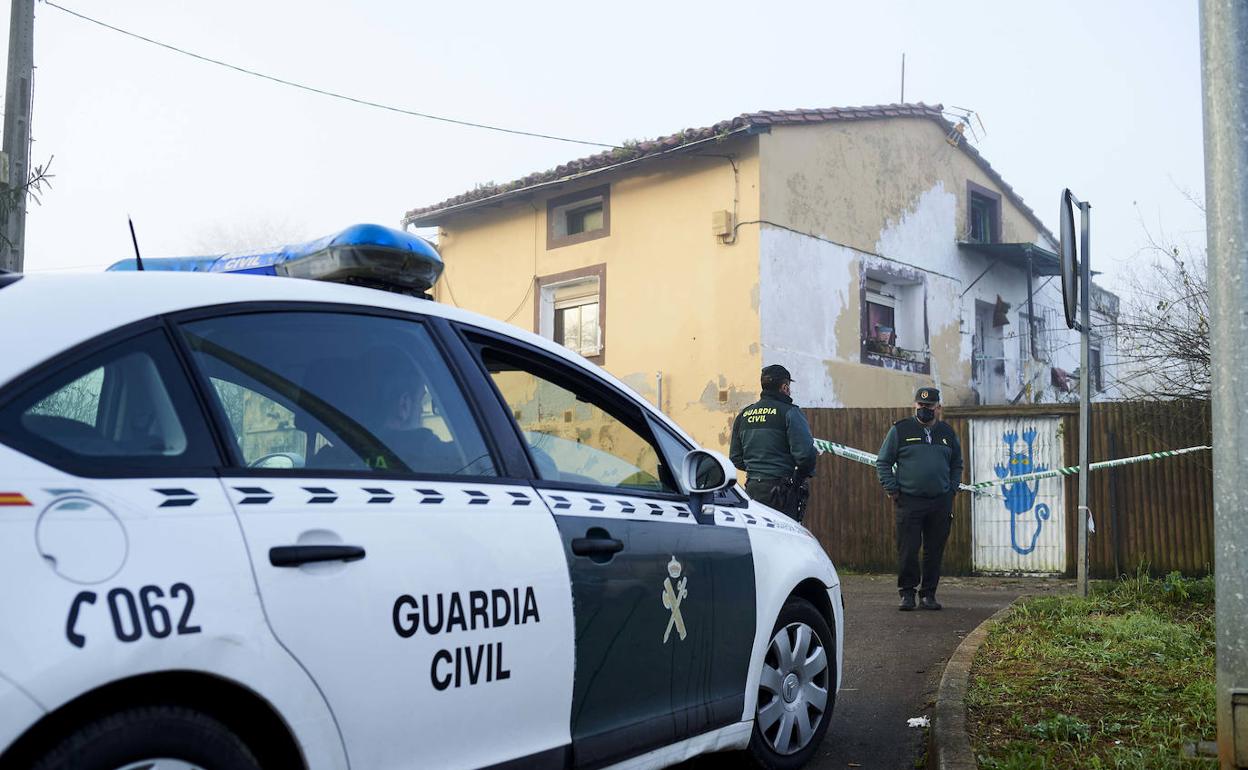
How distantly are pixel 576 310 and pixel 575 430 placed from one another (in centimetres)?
1624

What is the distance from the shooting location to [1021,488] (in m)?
13.3

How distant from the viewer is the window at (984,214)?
22372 mm

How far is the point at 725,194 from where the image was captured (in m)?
17.3

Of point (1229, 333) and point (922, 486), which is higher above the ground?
point (1229, 333)

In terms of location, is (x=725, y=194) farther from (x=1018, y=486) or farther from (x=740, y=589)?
(x=740, y=589)

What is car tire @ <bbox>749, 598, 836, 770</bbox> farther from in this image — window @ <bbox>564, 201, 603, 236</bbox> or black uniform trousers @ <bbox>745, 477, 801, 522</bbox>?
window @ <bbox>564, 201, 603, 236</bbox>

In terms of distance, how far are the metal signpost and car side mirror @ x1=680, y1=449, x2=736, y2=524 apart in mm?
4599

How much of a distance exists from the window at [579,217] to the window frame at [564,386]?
15217 millimetres

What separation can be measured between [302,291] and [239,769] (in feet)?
3.92

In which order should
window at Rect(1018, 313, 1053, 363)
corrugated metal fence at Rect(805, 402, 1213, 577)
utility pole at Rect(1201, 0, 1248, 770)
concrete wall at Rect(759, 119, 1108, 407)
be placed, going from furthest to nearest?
window at Rect(1018, 313, 1053, 363) < concrete wall at Rect(759, 119, 1108, 407) < corrugated metal fence at Rect(805, 402, 1213, 577) < utility pole at Rect(1201, 0, 1248, 770)

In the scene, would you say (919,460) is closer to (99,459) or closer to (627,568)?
(627,568)

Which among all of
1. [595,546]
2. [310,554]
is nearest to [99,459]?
[310,554]

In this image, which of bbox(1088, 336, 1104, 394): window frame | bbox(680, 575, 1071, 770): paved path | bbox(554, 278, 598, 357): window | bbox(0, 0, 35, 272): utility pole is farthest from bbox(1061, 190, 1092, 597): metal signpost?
bbox(1088, 336, 1104, 394): window frame

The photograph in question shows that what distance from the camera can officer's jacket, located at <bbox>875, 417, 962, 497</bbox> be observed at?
9344 mm
